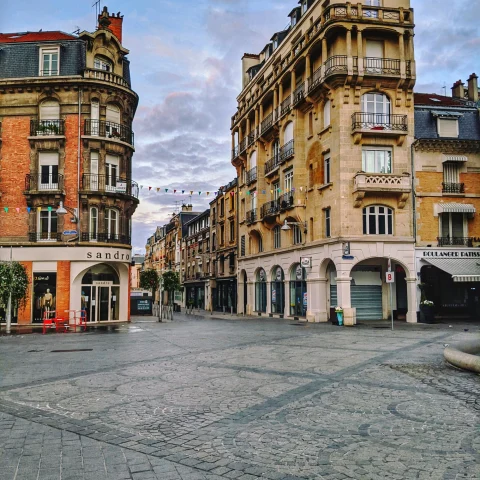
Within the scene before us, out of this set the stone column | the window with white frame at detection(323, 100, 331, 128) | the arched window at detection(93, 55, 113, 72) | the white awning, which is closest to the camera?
the stone column

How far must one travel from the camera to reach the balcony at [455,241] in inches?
1185

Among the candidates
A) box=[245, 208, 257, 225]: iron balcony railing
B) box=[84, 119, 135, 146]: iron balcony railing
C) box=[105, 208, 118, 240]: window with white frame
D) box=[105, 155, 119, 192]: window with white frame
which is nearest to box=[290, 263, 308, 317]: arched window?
box=[245, 208, 257, 225]: iron balcony railing

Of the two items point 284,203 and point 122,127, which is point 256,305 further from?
point 122,127

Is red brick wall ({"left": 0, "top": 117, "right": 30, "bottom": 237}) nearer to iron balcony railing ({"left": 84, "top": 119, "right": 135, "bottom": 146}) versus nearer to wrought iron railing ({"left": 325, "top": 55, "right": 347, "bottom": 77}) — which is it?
iron balcony railing ({"left": 84, "top": 119, "right": 135, "bottom": 146})

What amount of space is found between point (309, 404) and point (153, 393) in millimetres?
2867

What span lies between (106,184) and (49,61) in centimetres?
899

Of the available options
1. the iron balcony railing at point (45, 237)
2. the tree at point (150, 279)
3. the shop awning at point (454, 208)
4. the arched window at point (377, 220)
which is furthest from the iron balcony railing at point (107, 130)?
the tree at point (150, 279)

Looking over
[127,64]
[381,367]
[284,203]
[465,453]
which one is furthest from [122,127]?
[465,453]

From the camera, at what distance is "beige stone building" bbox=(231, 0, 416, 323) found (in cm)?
2911

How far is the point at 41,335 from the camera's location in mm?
23453

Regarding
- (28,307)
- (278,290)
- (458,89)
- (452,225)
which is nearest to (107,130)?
(28,307)

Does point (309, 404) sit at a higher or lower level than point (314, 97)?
lower

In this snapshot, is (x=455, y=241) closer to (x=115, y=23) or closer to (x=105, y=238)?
(x=105, y=238)

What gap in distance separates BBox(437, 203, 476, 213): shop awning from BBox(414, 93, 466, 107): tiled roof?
708 cm
